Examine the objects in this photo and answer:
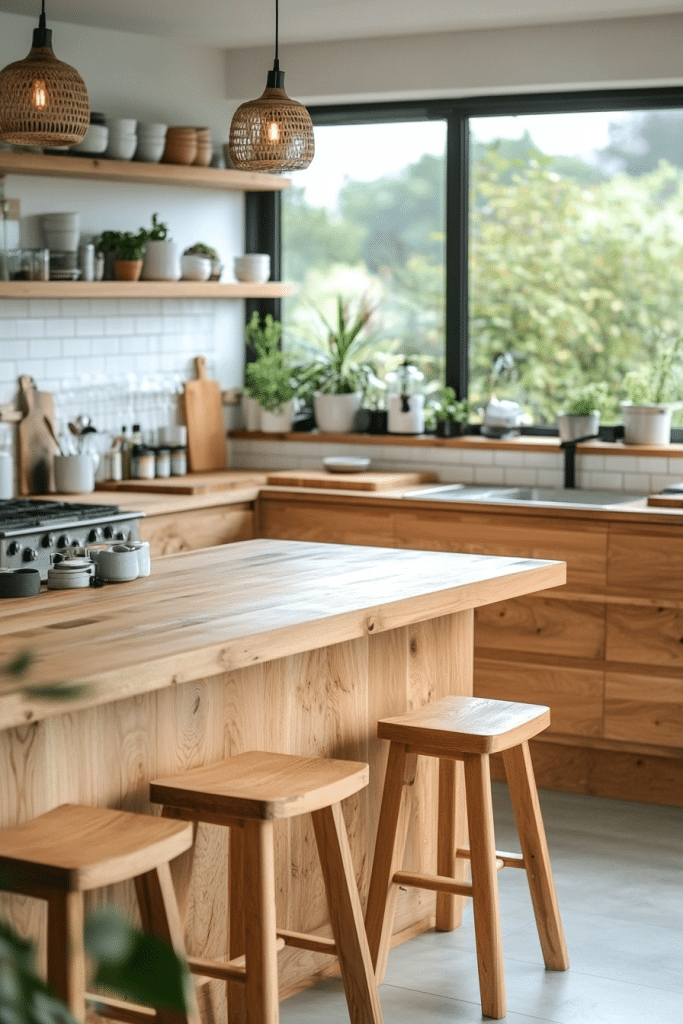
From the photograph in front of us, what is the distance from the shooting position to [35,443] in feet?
19.2

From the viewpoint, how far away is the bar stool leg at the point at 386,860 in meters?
3.40

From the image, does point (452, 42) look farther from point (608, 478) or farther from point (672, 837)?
point (672, 837)

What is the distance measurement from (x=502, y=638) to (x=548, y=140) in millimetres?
2320

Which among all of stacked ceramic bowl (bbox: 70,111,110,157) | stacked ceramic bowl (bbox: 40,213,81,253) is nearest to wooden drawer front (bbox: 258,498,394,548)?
stacked ceramic bowl (bbox: 40,213,81,253)

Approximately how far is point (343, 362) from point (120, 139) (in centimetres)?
155

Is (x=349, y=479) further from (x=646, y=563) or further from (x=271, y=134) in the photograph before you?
(x=271, y=134)

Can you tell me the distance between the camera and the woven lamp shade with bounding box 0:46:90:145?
3475mm

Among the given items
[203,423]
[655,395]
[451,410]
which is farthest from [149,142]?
[655,395]

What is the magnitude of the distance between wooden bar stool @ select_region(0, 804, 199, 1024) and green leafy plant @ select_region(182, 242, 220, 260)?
4168 millimetres

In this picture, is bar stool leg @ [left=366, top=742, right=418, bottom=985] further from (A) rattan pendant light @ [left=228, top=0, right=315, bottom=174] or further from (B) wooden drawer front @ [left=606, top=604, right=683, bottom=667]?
(B) wooden drawer front @ [left=606, top=604, right=683, bottom=667]

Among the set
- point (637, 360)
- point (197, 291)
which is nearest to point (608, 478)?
point (637, 360)

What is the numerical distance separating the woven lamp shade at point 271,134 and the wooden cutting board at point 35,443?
2190 mm

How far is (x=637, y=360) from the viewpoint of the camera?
6137mm

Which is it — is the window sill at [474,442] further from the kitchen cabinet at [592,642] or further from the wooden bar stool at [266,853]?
the wooden bar stool at [266,853]
